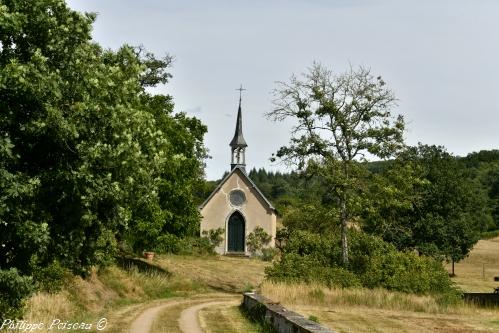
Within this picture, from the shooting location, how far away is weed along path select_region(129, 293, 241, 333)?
1773cm

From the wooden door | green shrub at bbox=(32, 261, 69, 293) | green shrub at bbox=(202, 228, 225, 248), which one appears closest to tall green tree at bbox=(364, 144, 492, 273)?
the wooden door

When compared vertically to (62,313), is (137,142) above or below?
above

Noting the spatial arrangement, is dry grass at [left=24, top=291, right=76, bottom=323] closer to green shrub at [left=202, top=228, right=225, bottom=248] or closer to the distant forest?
the distant forest

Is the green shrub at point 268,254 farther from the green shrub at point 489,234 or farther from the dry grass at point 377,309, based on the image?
the green shrub at point 489,234

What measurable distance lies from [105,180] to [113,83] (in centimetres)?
212

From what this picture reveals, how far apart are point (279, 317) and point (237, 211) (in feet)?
143

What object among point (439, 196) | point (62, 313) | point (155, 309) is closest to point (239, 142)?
point (439, 196)

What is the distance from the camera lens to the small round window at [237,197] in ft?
198

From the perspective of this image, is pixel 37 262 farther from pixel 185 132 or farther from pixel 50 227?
pixel 185 132

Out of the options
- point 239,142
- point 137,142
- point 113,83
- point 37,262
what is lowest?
point 37,262

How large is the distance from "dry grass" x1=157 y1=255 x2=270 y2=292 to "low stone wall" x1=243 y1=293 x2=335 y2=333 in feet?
46.6

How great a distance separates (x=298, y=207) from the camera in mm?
32000

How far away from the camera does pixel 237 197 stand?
199ft

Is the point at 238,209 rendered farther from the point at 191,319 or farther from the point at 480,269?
the point at 191,319
